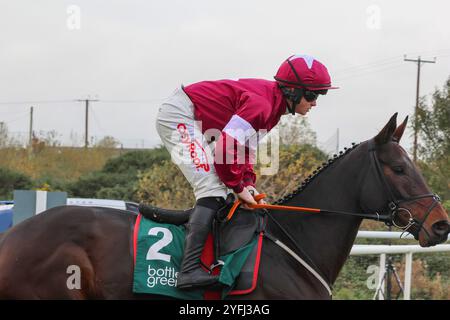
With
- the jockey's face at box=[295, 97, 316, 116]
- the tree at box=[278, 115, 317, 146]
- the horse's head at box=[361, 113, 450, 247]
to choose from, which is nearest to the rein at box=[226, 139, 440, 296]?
the horse's head at box=[361, 113, 450, 247]

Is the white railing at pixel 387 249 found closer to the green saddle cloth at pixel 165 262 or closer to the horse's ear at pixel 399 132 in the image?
the horse's ear at pixel 399 132

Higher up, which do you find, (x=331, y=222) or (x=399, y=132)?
(x=399, y=132)

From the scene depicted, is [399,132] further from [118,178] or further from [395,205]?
[118,178]

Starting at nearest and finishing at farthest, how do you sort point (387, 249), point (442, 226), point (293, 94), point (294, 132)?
point (442, 226)
point (293, 94)
point (387, 249)
point (294, 132)

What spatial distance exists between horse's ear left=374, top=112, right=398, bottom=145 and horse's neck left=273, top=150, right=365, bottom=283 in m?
0.16

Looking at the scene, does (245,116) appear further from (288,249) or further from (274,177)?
(274,177)

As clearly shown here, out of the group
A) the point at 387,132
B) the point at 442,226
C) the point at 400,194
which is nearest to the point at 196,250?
the point at 400,194

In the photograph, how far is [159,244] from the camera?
4441 millimetres

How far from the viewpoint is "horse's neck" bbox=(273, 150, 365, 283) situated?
15.2 feet

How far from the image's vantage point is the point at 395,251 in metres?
7.89

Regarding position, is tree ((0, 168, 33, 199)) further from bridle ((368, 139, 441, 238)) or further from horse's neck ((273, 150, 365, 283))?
bridle ((368, 139, 441, 238))

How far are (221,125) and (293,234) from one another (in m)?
0.86

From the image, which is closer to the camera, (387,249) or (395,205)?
(395,205)
